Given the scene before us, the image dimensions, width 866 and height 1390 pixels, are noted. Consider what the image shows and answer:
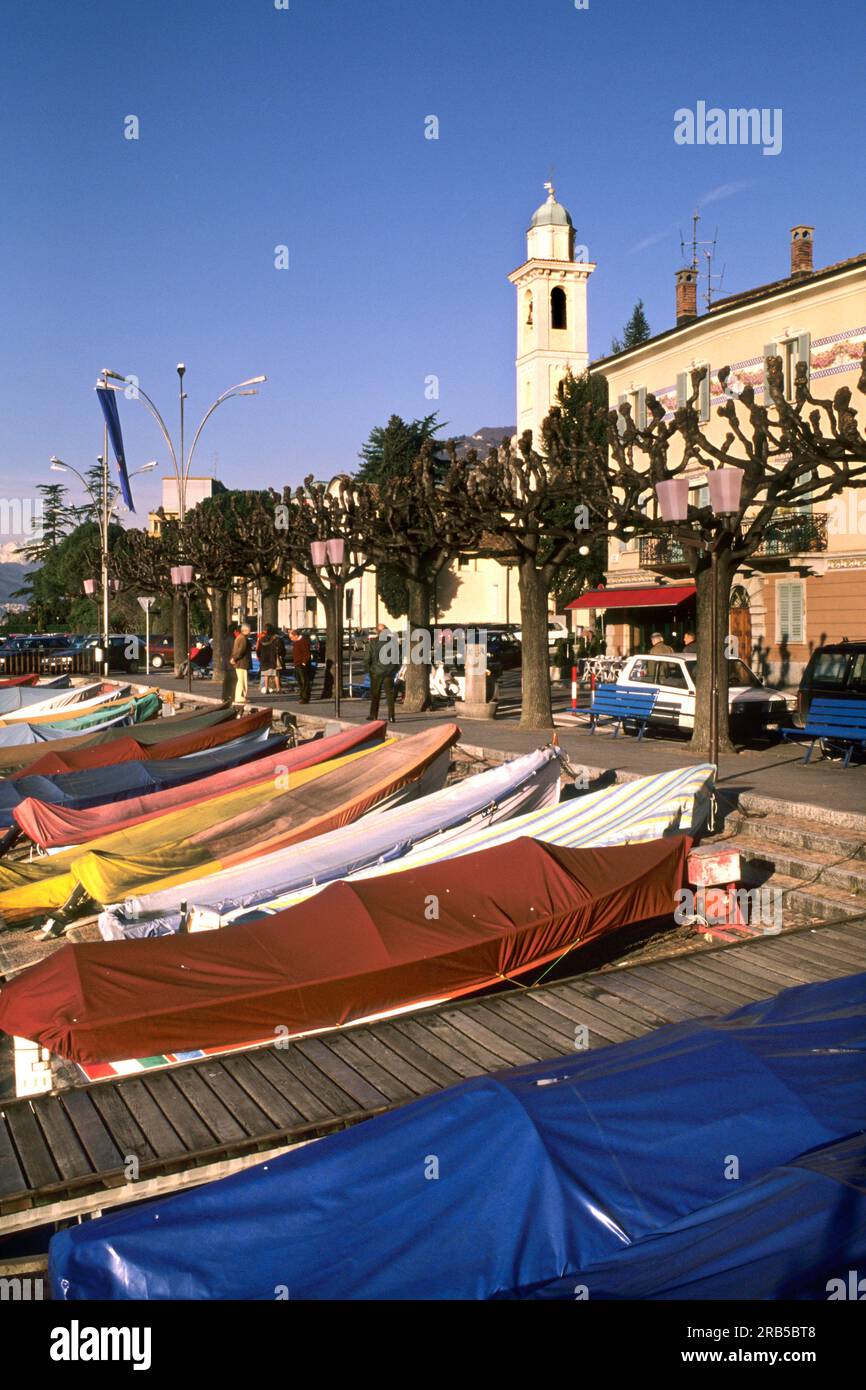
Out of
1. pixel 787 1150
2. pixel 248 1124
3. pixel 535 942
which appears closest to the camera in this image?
pixel 787 1150

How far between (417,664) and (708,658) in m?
9.43

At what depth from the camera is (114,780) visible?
60.5 ft

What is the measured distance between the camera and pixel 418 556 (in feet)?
85.3

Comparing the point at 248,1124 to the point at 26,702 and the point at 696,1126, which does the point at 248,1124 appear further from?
the point at 26,702

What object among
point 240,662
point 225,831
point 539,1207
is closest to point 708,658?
point 225,831

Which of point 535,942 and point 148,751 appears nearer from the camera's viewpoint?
point 535,942

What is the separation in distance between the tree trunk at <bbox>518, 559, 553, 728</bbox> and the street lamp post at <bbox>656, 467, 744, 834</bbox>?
446cm

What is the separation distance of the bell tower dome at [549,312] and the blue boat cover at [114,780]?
47622 mm

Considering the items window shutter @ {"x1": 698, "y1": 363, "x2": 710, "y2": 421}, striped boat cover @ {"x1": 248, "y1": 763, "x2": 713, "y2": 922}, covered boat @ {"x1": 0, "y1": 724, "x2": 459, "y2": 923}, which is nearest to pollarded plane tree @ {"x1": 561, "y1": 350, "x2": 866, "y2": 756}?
striped boat cover @ {"x1": 248, "y1": 763, "x2": 713, "y2": 922}

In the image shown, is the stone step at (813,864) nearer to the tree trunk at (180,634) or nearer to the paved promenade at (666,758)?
the paved promenade at (666,758)

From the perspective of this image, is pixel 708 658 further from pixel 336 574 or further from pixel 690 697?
pixel 336 574

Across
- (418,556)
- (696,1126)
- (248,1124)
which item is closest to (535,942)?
(248,1124)

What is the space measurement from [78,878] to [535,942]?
19.1 feet

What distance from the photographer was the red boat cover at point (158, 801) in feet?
51.0
